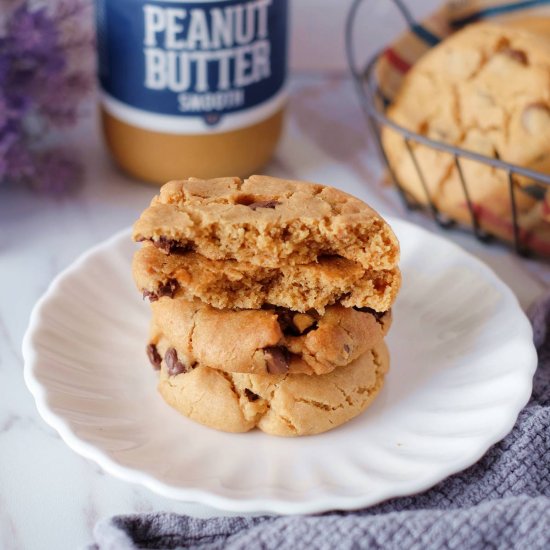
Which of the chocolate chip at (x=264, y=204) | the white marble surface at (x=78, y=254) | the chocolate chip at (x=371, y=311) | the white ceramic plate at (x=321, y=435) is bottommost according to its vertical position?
the white marble surface at (x=78, y=254)

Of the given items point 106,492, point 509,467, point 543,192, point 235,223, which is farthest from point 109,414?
point 543,192

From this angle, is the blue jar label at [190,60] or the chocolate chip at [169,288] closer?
the chocolate chip at [169,288]

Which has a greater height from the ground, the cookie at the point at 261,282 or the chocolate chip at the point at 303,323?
the cookie at the point at 261,282

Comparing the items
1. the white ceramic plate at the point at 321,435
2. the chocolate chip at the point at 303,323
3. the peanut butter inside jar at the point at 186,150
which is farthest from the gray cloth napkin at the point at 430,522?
the peanut butter inside jar at the point at 186,150

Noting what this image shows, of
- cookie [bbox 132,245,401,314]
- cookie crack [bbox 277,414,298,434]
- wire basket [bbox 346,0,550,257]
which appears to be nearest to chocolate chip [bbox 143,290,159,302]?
cookie [bbox 132,245,401,314]

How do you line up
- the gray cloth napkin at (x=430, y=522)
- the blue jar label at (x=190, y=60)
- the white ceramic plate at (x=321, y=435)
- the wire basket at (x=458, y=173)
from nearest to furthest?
the gray cloth napkin at (x=430, y=522)
the white ceramic plate at (x=321, y=435)
the wire basket at (x=458, y=173)
the blue jar label at (x=190, y=60)

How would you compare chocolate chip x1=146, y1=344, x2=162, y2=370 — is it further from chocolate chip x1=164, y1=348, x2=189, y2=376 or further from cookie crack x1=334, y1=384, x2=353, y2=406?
cookie crack x1=334, y1=384, x2=353, y2=406

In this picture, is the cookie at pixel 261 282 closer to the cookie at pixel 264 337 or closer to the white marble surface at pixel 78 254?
the cookie at pixel 264 337
